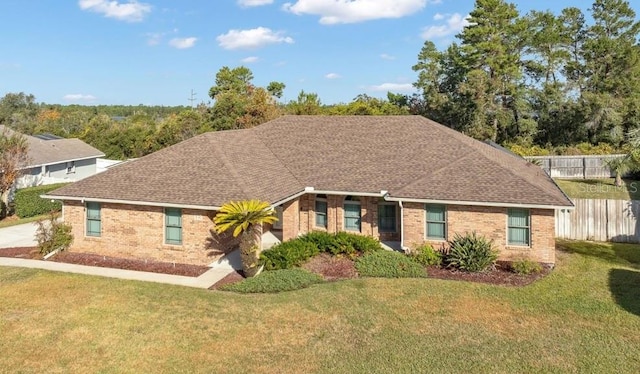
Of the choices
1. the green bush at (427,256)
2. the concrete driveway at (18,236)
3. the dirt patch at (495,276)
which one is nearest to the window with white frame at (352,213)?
the green bush at (427,256)

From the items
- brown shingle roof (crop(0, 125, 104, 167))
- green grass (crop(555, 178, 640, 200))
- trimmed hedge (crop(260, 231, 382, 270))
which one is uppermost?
brown shingle roof (crop(0, 125, 104, 167))

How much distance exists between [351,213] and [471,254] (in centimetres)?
587

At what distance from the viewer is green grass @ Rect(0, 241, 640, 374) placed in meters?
9.42

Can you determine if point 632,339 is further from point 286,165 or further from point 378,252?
point 286,165

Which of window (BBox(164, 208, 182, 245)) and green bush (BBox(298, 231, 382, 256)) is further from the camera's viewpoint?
green bush (BBox(298, 231, 382, 256))

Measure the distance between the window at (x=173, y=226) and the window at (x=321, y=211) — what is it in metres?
6.32

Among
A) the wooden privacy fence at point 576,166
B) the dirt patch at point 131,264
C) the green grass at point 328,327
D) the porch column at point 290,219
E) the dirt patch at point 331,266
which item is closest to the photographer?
the green grass at point 328,327

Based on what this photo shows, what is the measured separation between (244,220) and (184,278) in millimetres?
2852

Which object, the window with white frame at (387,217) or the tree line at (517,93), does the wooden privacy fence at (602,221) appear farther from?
the tree line at (517,93)

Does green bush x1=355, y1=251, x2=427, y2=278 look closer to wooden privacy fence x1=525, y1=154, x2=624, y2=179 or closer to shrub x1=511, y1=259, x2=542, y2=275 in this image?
shrub x1=511, y1=259, x2=542, y2=275

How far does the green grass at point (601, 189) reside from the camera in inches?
1133

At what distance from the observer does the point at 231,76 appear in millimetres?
66688

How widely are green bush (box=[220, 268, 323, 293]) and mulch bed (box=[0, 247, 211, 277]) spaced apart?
7.33ft

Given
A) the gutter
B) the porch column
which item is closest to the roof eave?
the porch column
